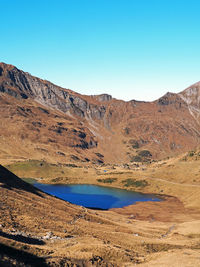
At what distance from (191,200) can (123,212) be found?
53.2 meters

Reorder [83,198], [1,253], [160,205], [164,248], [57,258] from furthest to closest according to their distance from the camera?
[83,198]
[160,205]
[164,248]
[57,258]
[1,253]

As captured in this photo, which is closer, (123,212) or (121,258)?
(121,258)

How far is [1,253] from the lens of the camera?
29953 mm

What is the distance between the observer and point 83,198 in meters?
182

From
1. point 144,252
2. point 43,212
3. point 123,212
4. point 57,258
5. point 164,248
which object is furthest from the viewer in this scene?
point 123,212

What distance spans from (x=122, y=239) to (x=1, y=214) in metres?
28.3

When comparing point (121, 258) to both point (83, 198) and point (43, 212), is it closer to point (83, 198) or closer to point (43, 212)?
point (43, 212)

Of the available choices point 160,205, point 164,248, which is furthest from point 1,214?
point 160,205

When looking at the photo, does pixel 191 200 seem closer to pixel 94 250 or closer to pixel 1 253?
pixel 94 250

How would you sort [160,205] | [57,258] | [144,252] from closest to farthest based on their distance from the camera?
1. [57,258]
2. [144,252]
3. [160,205]

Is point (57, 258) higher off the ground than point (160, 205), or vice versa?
point (57, 258)

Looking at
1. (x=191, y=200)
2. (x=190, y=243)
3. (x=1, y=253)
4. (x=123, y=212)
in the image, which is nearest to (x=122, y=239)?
(x=190, y=243)

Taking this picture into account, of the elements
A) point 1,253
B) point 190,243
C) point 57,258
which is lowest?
point 190,243

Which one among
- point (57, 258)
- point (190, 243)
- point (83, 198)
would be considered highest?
point (57, 258)
